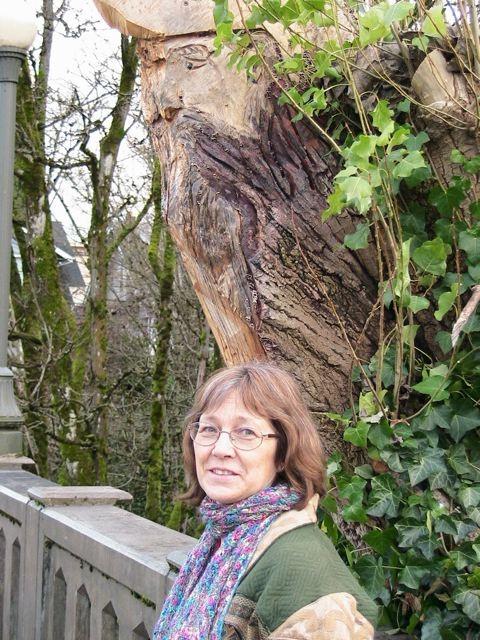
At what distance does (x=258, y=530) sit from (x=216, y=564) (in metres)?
0.12

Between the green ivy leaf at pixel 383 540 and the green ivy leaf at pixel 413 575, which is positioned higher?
the green ivy leaf at pixel 383 540

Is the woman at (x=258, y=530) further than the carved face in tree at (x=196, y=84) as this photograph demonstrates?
No

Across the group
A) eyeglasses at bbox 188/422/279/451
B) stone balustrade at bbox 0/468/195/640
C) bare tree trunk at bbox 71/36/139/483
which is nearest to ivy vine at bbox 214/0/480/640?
stone balustrade at bbox 0/468/195/640

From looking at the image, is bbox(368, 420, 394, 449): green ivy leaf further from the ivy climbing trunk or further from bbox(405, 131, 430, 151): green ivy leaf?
the ivy climbing trunk

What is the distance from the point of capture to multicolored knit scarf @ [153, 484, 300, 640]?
74.0 inches

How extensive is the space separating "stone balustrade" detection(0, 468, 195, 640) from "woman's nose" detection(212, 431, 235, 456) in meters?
0.80

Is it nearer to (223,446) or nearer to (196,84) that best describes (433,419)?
(223,446)

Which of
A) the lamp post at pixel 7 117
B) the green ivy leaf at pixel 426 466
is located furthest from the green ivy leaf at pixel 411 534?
the lamp post at pixel 7 117

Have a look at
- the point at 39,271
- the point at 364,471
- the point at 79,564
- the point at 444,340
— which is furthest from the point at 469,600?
the point at 39,271

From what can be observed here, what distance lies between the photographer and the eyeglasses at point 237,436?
81.1 inches

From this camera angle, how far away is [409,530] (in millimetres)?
2816

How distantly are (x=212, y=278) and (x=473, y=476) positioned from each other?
1.02 metres

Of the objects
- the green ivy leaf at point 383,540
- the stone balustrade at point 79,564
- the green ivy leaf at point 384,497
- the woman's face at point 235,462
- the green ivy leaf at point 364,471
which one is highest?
the woman's face at point 235,462

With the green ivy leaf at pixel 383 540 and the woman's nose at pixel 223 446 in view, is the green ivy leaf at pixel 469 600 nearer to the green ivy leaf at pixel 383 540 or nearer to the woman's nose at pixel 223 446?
the green ivy leaf at pixel 383 540
